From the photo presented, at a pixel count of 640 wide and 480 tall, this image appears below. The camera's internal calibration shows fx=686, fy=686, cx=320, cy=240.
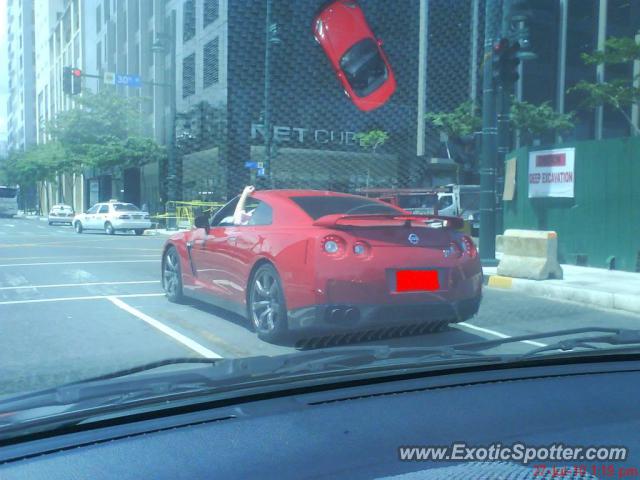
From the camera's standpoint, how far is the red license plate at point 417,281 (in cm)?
522

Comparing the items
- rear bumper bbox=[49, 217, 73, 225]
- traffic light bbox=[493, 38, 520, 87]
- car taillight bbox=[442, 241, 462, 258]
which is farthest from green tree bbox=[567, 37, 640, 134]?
rear bumper bbox=[49, 217, 73, 225]

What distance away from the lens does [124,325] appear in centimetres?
656

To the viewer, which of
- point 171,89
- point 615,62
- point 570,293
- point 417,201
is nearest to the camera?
point 570,293

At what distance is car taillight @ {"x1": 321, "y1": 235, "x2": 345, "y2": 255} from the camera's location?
5125 mm

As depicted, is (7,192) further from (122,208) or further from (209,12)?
(209,12)

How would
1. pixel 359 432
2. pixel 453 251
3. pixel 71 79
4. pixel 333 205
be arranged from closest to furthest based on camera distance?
pixel 359 432 < pixel 453 251 < pixel 333 205 < pixel 71 79

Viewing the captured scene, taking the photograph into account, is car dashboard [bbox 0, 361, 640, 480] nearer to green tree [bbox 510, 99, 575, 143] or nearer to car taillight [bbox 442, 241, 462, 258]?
car taillight [bbox 442, 241, 462, 258]

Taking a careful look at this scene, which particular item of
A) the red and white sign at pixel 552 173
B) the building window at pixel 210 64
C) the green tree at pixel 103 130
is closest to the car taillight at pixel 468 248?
the red and white sign at pixel 552 173

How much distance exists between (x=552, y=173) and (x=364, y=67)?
1802 cm

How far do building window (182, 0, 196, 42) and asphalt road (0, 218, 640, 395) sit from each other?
2052cm

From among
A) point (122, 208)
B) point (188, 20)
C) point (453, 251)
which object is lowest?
point (453, 251)

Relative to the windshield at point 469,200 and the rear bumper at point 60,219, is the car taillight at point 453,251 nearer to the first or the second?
the windshield at point 469,200

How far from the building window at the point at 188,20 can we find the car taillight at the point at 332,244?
26.0 meters

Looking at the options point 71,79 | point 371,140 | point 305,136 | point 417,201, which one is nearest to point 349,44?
point 371,140
